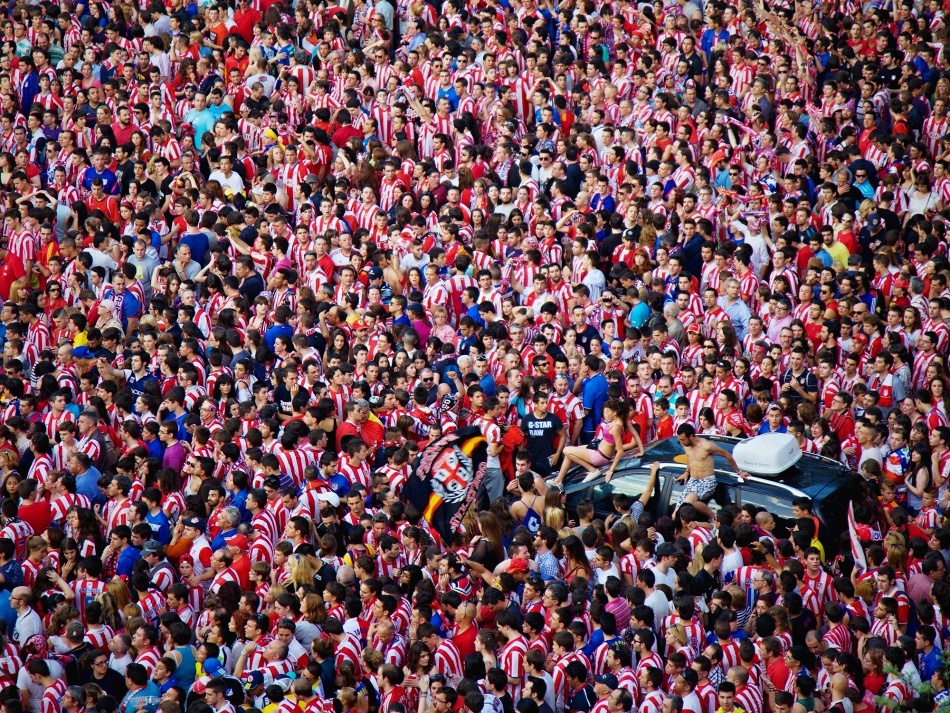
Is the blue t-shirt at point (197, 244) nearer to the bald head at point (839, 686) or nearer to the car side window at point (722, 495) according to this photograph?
the car side window at point (722, 495)

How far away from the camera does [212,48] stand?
21.5 metres

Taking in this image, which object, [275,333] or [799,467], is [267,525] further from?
[799,467]

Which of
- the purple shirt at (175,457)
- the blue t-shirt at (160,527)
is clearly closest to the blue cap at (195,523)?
the blue t-shirt at (160,527)

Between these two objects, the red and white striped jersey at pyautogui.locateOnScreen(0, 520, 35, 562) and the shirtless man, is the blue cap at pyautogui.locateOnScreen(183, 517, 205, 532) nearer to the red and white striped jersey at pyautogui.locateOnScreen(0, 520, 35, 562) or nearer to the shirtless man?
the red and white striped jersey at pyautogui.locateOnScreen(0, 520, 35, 562)

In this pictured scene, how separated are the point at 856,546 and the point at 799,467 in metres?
1.08

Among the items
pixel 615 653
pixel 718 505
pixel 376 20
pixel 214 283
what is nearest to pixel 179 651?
pixel 615 653

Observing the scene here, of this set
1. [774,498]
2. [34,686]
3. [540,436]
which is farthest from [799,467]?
[34,686]

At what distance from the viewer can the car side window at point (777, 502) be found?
12.7 meters

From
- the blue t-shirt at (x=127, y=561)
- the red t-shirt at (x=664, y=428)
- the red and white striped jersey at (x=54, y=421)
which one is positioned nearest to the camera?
the blue t-shirt at (x=127, y=561)

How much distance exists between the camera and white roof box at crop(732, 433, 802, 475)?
13.0m

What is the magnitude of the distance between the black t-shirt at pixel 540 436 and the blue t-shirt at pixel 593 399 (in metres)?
0.44

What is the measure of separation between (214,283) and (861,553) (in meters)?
8.14

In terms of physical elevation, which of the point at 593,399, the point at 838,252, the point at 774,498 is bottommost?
the point at 593,399

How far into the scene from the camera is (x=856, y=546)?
40.5 feet
